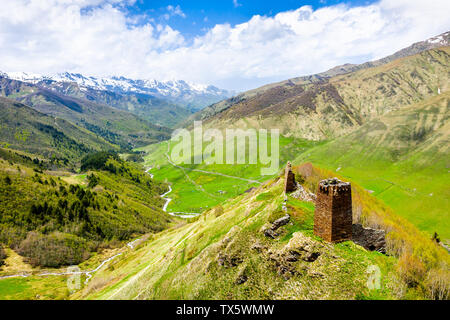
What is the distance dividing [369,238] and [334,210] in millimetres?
6017

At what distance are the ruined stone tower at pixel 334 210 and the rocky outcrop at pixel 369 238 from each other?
1654mm

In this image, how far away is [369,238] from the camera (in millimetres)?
24203

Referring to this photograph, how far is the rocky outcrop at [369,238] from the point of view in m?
23.8

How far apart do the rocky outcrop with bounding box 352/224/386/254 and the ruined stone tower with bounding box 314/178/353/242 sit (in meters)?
1.65

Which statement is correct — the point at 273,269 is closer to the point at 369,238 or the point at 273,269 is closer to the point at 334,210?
the point at 334,210

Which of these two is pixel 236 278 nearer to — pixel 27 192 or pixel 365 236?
pixel 365 236

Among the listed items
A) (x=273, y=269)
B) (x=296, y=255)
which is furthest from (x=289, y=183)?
(x=273, y=269)

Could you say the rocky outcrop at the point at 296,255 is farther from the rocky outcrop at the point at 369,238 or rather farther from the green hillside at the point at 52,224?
the green hillside at the point at 52,224

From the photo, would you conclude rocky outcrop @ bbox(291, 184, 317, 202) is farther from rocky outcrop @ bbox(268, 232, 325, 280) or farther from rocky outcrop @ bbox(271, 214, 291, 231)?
rocky outcrop @ bbox(268, 232, 325, 280)

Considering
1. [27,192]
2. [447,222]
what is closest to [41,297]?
[27,192]

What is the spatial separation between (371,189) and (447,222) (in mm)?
52520

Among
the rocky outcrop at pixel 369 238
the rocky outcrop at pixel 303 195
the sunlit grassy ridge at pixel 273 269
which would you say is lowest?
the sunlit grassy ridge at pixel 273 269

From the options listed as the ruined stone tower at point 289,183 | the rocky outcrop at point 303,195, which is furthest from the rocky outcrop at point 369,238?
the ruined stone tower at point 289,183
